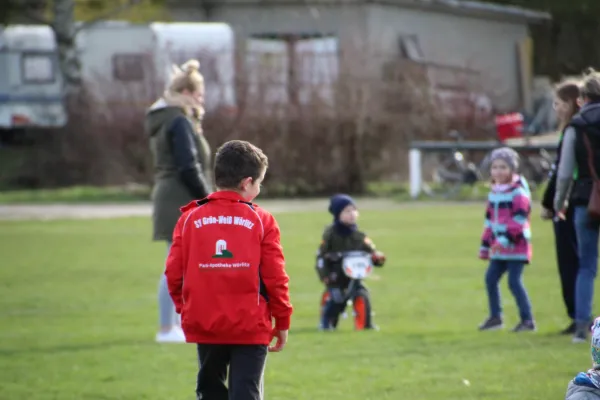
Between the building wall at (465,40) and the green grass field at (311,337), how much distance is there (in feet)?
63.8

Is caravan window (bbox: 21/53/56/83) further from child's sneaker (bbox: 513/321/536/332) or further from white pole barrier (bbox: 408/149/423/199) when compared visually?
child's sneaker (bbox: 513/321/536/332)

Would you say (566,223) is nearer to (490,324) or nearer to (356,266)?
(490,324)

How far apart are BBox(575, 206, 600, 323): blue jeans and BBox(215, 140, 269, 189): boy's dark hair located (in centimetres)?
459

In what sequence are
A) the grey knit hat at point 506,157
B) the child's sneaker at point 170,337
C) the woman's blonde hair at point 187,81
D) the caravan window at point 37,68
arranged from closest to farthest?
1. the woman's blonde hair at point 187,81
2. the child's sneaker at point 170,337
3. the grey knit hat at point 506,157
4. the caravan window at point 37,68

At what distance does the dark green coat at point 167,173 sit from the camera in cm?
1012

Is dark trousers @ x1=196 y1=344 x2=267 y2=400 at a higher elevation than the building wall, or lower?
higher

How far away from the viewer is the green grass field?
8359 mm

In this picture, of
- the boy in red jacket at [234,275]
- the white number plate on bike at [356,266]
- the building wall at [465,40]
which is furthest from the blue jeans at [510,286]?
the building wall at [465,40]

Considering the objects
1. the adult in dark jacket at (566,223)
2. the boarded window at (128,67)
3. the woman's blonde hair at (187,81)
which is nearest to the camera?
the woman's blonde hair at (187,81)

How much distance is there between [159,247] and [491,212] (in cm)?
920

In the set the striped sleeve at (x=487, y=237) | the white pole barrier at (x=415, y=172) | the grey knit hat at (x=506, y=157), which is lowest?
the white pole barrier at (x=415, y=172)

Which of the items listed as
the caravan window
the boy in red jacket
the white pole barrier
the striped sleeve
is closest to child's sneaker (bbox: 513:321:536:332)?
the striped sleeve

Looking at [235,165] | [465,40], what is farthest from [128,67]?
[235,165]

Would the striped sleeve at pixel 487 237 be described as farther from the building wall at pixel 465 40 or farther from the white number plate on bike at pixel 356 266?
the building wall at pixel 465 40
